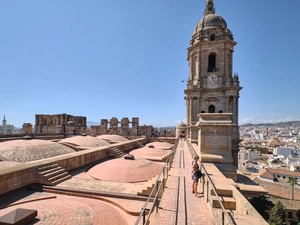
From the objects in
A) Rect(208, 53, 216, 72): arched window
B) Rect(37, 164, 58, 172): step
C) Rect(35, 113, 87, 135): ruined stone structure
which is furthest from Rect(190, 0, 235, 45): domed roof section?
Rect(35, 113, 87, 135): ruined stone structure

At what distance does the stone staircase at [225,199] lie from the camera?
14.0 feet

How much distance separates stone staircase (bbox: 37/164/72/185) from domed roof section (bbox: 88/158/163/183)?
5.04ft

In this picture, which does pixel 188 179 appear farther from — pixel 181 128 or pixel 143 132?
pixel 181 128

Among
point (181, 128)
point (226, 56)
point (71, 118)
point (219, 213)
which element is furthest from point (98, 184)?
point (71, 118)

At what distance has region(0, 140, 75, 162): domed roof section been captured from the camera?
35.5 ft

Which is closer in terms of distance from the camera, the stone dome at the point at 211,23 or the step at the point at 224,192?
the step at the point at 224,192

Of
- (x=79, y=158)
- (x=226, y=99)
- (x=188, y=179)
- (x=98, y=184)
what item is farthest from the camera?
(x=226, y=99)

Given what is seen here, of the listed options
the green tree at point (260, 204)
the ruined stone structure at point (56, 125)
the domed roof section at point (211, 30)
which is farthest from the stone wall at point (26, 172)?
the green tree at point (260, 204)

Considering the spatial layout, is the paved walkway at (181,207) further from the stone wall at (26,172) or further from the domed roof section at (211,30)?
the domed roof section at (211,30)

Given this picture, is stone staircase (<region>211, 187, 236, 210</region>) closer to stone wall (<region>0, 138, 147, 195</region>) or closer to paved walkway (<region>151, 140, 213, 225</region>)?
paved walkway (<region>151, 140, 213, 225</region>)

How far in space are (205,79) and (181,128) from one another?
11.7 metres

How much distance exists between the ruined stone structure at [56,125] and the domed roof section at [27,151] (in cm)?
1775

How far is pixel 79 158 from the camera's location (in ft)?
38.3

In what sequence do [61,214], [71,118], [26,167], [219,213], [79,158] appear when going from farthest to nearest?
[71,118]
[79,158]
[26,167]
[61,214]
[219,213]
